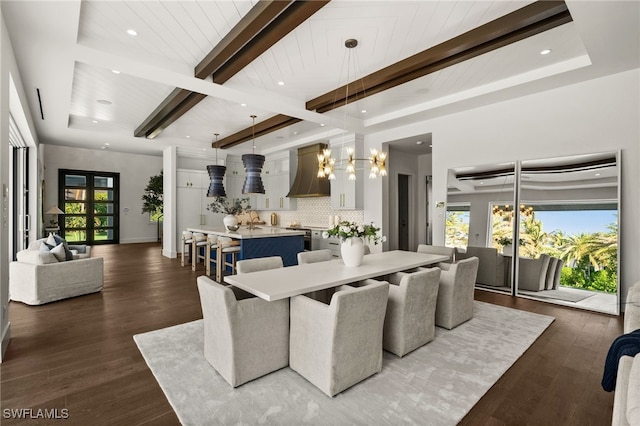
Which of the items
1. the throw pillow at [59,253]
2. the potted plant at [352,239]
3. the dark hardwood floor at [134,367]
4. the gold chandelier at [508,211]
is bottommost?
the dark hardwood floor at [134,367]

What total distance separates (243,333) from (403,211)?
639 cm

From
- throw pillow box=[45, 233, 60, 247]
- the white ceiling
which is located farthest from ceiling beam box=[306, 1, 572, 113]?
throw pillow box=[45, 233, 60, 247]

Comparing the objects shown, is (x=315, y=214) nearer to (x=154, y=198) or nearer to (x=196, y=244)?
(x=196, y=244)

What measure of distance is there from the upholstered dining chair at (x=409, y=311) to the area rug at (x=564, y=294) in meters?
2.54

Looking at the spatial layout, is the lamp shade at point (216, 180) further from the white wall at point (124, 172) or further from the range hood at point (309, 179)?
the white wall at point (124, 172)

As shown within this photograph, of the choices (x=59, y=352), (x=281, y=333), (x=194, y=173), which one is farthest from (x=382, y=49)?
(x=194, y=173)

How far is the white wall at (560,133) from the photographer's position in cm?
379

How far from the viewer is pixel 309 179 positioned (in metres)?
7.89

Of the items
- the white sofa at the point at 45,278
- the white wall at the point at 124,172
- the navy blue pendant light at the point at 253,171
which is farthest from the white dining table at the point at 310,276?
the white wall at the point at 124,172

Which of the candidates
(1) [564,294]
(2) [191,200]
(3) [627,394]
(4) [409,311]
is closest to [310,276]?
(4) [409,311]

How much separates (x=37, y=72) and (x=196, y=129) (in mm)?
3329

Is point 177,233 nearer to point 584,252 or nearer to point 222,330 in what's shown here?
point 222,330

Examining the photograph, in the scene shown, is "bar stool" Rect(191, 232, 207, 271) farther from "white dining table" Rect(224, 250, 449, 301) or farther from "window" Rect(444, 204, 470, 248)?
"window" Rect(444, 204, 470, 248)

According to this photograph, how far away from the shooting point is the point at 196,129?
7.05 m
